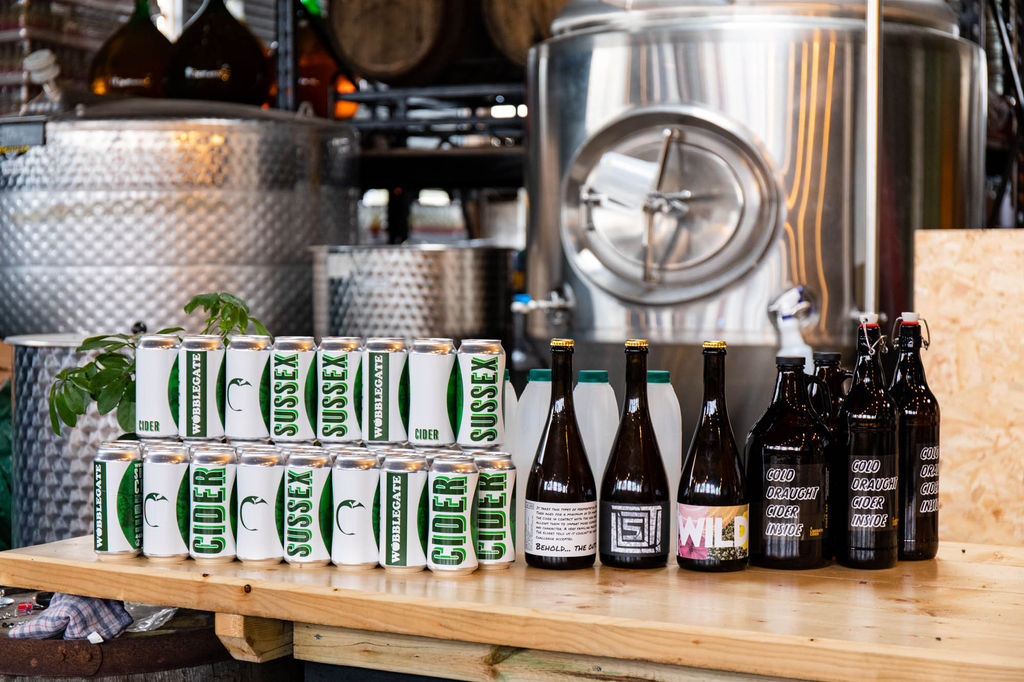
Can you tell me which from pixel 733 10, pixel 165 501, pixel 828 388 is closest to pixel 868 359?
pixel 828 388

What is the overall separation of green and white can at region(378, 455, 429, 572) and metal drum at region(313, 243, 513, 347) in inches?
94.3

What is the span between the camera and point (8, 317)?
4.39m

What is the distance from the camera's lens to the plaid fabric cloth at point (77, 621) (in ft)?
6.61

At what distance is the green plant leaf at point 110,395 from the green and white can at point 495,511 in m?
0.73

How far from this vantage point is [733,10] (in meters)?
3.78

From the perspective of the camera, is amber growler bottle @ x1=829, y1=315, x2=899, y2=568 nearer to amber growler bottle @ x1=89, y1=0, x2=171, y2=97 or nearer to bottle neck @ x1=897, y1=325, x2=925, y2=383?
bottle neck @ x1=897, y1=325, x2=925, y2=383

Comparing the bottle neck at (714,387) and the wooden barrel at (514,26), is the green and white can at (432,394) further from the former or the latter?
the wooden barrel at (514,26)

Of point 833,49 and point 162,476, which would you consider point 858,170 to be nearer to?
point 833,49

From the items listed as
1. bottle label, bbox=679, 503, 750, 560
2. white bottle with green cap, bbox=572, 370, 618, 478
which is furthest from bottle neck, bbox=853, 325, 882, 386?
white bottle with green cap, bbox=572, 370, 618, 478

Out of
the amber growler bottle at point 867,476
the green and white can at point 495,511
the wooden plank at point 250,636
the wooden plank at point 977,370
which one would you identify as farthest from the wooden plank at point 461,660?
the wooden plank at point 977,370

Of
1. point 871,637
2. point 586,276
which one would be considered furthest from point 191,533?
point 586,276

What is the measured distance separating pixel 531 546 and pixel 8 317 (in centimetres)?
314

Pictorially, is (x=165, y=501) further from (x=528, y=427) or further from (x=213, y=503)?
(x=528, y=427)

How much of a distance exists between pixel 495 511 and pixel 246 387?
1.46 feet
